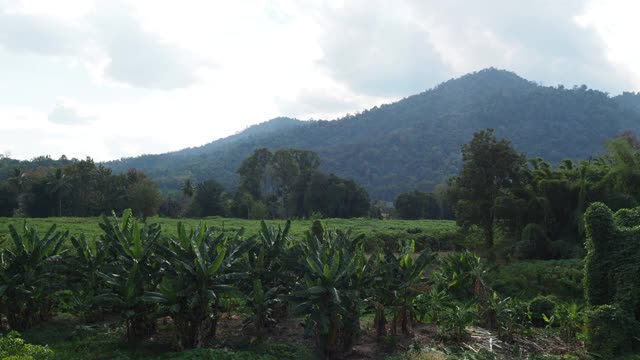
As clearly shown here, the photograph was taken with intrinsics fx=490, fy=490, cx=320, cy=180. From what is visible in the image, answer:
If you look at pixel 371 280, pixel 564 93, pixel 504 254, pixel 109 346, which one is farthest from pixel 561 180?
pixel 564 93

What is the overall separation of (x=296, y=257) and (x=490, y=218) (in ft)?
53.1

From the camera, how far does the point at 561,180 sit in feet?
71.2

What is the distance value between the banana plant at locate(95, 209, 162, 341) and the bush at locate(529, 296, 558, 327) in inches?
356

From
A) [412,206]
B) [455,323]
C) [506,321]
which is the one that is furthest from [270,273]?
[412,206]

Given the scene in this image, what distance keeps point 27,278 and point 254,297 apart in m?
4.54

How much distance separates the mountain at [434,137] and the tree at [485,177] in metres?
86.6

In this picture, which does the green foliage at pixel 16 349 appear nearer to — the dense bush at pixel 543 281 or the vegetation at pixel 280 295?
the vegetation at pixel 280 295

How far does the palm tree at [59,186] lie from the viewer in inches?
1882

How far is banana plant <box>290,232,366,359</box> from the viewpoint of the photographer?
8133mm

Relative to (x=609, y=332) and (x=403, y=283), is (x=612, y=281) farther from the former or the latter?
(x=403, y=283)

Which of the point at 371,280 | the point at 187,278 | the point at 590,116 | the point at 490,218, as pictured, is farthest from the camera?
the point at 590,116

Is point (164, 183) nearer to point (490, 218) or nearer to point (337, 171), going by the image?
point (337, 171)

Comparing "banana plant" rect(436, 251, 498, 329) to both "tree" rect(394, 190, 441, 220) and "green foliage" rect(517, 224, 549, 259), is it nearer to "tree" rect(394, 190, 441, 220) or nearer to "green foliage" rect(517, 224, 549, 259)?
"green foliage" rect(517, 224, 549, 259)

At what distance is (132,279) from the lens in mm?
8680
